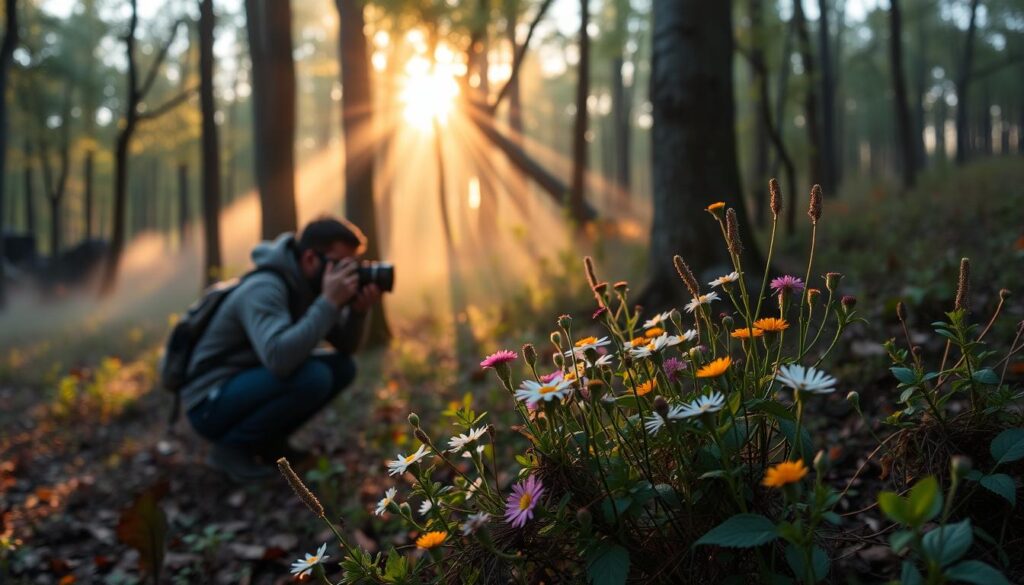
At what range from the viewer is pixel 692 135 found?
3998mm

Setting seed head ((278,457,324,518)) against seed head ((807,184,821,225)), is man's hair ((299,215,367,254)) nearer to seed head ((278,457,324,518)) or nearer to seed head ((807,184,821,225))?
seed head ((278,457,324,518))

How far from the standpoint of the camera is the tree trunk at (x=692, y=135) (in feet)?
13.1

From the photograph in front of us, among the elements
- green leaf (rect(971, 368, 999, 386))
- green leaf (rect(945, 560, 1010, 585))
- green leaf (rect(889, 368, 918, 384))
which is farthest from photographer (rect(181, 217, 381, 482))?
green leaf (rect(945, 560, 1010, 585))

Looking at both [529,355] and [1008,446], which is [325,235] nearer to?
[529,355]

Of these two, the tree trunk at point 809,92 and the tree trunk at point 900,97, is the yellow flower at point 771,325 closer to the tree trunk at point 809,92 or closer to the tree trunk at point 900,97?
the tree trunk at point 809,92

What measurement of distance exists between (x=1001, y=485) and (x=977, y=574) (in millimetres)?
403

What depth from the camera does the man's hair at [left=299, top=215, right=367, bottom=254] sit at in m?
3.55

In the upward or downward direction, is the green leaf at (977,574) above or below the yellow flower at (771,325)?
below

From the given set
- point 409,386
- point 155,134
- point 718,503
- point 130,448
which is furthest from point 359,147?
point 155,134

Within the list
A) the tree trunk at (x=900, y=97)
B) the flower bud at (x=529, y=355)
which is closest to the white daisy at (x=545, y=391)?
the flower bud at (x=529, y=355)

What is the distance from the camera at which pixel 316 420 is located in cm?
468

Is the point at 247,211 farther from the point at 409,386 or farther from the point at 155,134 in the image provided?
the point at 409,386

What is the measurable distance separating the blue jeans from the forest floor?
28 cm

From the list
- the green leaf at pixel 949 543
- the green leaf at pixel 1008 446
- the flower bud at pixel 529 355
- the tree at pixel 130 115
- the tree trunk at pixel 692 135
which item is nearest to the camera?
the green leaf at pixel 949 543
